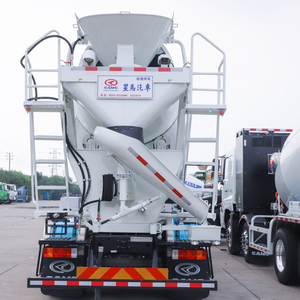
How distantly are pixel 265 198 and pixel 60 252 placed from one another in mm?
5308

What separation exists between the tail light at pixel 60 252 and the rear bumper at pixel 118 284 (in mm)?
468

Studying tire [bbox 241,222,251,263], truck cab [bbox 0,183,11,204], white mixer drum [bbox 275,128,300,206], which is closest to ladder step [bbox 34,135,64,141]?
white mixer drum [bbox 275,128,300,206]

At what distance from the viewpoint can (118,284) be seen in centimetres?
473

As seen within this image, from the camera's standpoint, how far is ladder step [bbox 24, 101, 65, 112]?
16.9 feet

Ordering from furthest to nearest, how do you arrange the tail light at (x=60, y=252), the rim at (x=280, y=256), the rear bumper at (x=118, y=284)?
the rim at (x=280, y=256), the tail light at (x=60, y=252), the rear bumper at (x=118, y=284)

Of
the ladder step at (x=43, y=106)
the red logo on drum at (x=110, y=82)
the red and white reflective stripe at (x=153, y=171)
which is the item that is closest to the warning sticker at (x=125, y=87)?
the red logo on drum at (x=110, y=82)

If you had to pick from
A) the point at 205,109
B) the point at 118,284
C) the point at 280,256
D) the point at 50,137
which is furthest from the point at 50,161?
the point at 280,256

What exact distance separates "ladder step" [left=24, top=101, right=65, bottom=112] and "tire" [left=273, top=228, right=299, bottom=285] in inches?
157

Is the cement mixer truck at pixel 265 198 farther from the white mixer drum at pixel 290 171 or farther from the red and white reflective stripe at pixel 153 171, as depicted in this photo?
the red and white reflective stripe at pixel 153 171

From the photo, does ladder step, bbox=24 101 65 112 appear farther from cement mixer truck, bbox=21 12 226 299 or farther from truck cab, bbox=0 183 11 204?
truck cab, bbox=0 183 11 204

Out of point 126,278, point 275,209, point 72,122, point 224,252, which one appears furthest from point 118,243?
point 224,252

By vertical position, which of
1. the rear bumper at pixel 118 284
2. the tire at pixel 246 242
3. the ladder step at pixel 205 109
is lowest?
the tire at pixel 246 242

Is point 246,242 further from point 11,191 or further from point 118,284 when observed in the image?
point 11,191

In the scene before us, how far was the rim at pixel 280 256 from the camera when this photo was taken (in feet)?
21.7
